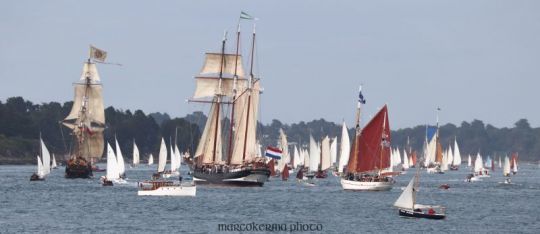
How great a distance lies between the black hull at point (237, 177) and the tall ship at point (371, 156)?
1046 cm

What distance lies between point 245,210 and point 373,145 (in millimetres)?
33180

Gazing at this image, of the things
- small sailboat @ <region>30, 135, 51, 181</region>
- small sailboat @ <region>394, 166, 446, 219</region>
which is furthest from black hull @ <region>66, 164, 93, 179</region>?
small sailboat @ <region>394, 166, 446, 219</region>

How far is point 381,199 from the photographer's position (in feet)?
395

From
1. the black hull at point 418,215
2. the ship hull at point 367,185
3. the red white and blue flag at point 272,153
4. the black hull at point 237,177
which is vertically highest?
the red white and blue flag at point 272,153

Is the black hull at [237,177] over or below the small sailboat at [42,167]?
below

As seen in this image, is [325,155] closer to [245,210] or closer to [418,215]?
[245,210]

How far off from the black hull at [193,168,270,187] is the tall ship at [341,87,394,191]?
10464 mm

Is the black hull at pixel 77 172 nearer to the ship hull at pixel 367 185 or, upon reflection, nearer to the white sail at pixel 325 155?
the white sail at pixel 325 155

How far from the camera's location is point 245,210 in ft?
338

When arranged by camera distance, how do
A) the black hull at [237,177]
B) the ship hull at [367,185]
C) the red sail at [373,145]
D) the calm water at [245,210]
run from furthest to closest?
the black hull at [237,177], the ship hull at [367,185], the red sail at [373,145], the calm water at [245,210]

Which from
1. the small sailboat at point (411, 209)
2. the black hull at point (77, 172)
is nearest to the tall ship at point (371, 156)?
the small sailboat at point (411, 209)

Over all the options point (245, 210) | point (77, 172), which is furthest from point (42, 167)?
point (245, 210)

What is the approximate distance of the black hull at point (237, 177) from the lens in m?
140

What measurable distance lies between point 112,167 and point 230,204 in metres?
41.9
